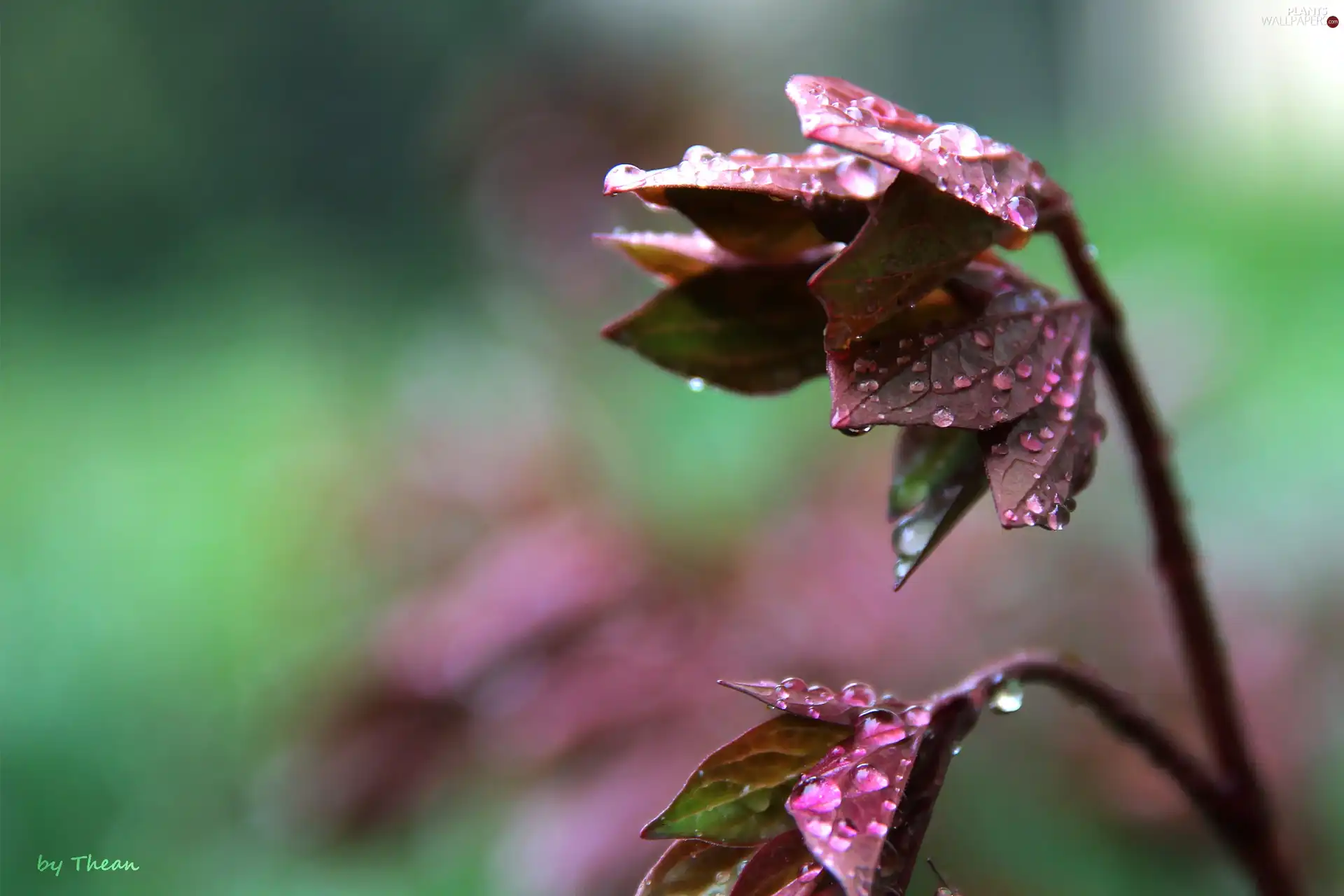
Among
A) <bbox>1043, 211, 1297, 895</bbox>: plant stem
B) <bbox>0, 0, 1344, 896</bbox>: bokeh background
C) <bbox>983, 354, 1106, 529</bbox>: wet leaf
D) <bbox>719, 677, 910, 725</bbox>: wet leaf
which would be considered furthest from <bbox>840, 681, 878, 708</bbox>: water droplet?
<bbox>0, 0, 1344, 896</bbox>: bokeh background

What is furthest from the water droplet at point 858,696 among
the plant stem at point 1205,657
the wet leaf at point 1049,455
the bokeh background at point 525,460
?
the bokeh background at point 525,460

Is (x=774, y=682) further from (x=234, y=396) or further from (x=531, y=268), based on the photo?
(x=234, y=396)

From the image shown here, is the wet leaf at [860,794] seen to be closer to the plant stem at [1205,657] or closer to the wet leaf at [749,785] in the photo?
the wet leaf at [749,785]

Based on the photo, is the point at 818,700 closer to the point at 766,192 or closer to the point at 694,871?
the point at 694,871

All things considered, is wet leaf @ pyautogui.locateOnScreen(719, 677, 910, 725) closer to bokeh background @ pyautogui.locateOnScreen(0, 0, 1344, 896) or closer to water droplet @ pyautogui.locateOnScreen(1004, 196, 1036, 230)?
water droplet @ pyautogui.locateOnScreen(1004, 196, 1036, 230)

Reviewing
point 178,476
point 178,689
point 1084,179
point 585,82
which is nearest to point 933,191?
point 178,689

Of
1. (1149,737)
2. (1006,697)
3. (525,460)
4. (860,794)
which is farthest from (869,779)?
(525,460)
